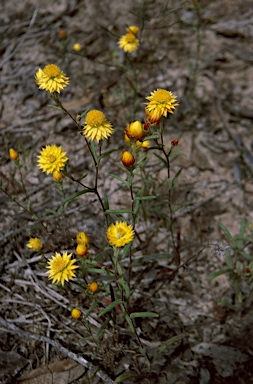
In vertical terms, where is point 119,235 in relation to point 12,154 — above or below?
below

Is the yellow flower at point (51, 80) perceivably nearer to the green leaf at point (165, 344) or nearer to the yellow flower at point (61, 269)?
→ the yellow flower at point (61, 269)

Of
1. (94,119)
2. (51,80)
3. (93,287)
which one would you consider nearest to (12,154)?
(51,80)

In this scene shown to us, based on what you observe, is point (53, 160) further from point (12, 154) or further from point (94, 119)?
point (12, 154)

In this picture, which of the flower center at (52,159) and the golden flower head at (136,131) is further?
the flower center at (52,159)

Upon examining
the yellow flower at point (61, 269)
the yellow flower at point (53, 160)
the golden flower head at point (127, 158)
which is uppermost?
the golden flower head at point (127, 158)

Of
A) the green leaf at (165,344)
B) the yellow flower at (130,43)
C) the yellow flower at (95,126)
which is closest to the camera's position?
the yellow flower at (95,126)

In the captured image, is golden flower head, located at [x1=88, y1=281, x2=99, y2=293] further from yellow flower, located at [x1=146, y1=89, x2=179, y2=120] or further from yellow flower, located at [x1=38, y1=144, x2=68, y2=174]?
yellow flower, located at [x1=146, y1=89, x2=179, y2=120]

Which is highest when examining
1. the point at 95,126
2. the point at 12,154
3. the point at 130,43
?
the point at 130,43

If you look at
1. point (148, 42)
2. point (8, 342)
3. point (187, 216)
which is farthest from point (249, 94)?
point (8, 342)

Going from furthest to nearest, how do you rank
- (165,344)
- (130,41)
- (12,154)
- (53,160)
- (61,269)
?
1. (130,41)
2. (12,154)
3. (165,344)
4. (53,160)
5. (61,269)

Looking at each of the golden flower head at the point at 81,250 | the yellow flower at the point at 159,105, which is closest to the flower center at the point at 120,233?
the golden flower head at the point at 81,250

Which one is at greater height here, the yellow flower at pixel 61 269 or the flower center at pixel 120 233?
the flower center at pixel 120 233

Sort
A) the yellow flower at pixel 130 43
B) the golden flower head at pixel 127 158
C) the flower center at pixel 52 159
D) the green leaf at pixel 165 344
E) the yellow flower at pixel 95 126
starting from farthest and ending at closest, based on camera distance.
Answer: the yellow flower at pixel 130 43, the green leaf at pixel 165 344, the flower center at pixel 52 159, the yellow flower at pixel 95 126, the golden flower head at pixel 127 158

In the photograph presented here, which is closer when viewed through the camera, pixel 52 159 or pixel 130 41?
pixel 52 159
